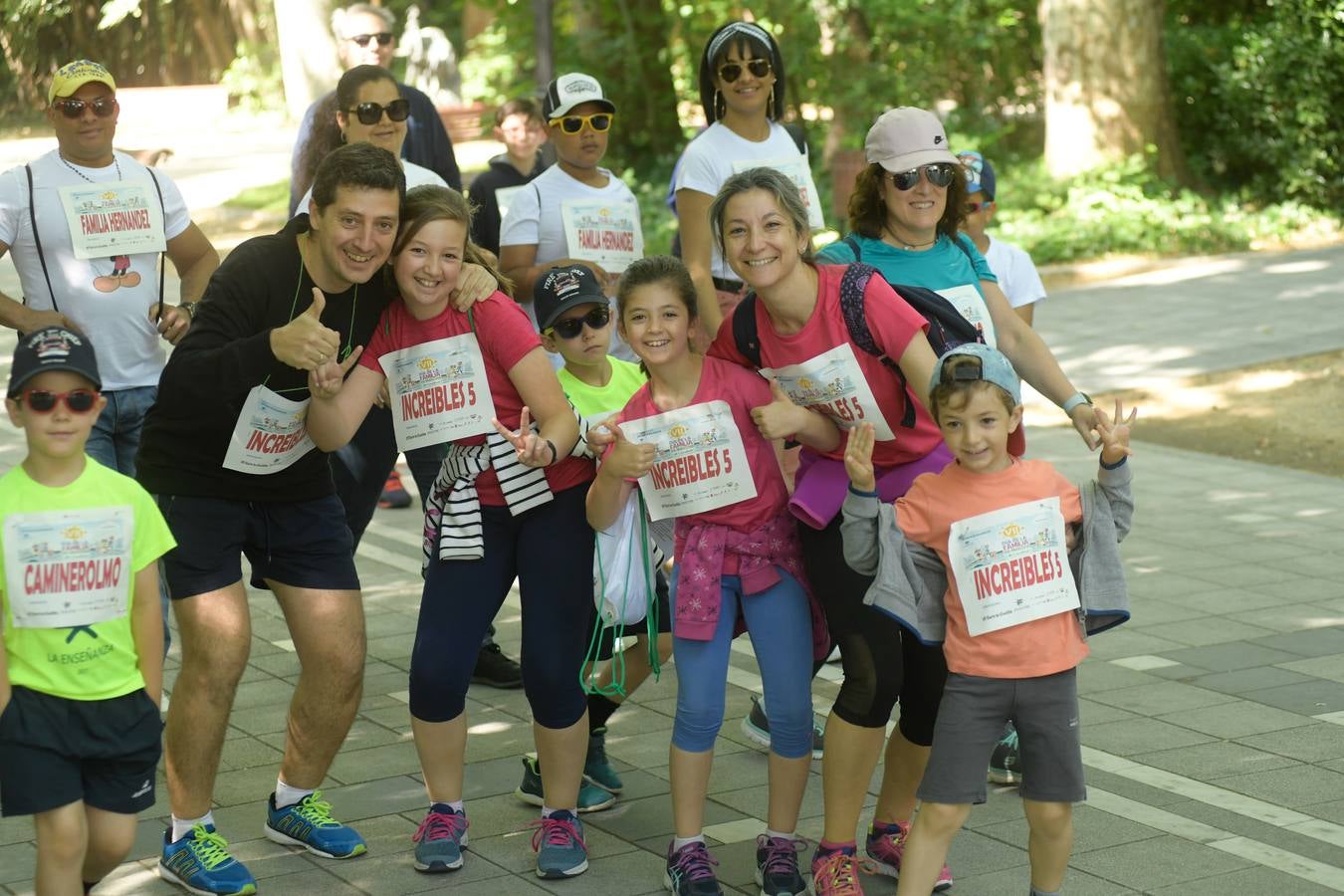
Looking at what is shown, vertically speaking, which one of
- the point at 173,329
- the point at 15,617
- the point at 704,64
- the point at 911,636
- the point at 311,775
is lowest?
the point at 311,775

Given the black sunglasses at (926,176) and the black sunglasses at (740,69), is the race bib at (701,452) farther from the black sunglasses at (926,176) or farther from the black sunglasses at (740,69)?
the black sunglasses at (740,69)

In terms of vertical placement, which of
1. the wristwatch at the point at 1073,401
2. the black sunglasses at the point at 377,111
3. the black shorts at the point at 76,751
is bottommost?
the black shorts at the point at 76,751

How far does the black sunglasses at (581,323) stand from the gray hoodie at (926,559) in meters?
1.10

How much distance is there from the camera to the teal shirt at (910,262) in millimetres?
4801

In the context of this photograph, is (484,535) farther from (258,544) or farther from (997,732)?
(997,732)

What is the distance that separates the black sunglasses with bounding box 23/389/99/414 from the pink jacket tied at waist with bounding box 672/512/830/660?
1.58 m

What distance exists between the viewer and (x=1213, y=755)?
5.54 metres

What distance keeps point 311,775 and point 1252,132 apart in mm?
15924

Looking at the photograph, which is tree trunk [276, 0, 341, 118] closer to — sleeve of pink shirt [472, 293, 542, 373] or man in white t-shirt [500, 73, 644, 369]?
man in white t-shirt [500, 73, 644, 369]

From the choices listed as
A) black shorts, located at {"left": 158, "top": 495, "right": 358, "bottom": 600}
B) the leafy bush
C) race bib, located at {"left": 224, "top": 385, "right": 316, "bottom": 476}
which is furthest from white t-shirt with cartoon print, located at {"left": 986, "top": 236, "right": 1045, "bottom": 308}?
the leafy bush

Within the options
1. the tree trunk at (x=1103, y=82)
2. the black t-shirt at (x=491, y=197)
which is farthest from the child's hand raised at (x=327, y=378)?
the tree trunk at (x=1103, y=82)

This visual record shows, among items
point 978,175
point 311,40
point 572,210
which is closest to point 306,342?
point 572,210

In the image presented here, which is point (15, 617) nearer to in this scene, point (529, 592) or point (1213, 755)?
A: point (529, 592)

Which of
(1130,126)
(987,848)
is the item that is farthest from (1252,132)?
(987,848)
